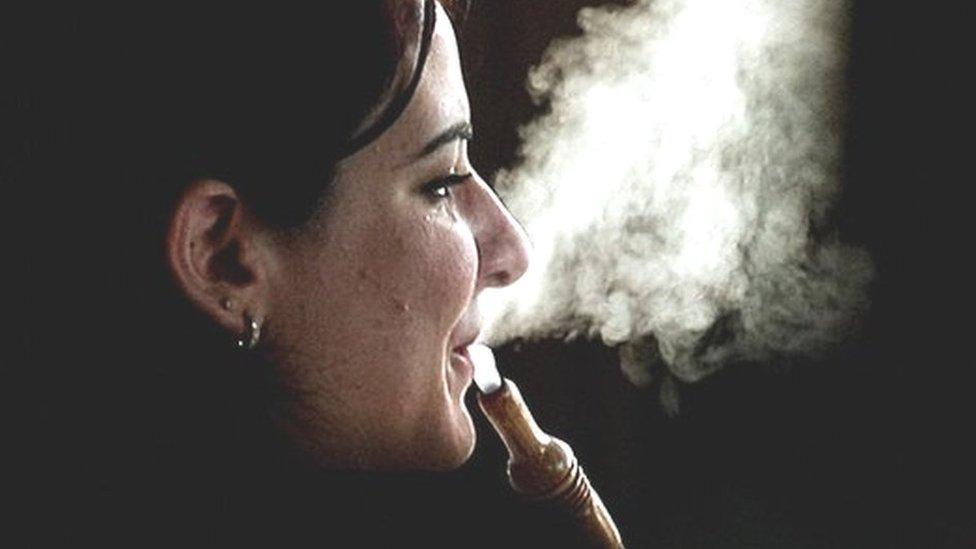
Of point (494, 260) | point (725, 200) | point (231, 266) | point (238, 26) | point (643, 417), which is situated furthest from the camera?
point (643, 417)

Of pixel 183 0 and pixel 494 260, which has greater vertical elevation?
pixel 183 0

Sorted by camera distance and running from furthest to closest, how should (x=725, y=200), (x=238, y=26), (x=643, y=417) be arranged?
1. (x=643, y=417)
2. (x=725, y=200)
3. (x=238, y=26)

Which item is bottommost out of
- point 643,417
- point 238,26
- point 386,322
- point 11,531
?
point 643,417

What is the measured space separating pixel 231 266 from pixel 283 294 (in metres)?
0.08

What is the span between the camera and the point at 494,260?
1.97 m

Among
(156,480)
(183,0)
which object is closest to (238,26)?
(183,0)

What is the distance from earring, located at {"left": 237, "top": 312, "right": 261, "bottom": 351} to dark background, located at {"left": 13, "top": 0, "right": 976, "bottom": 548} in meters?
1.20

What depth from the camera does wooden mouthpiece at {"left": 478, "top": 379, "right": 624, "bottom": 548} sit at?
77.9 inches

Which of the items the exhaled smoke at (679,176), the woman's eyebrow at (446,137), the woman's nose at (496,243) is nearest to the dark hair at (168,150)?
the woman's eyebrow at (446,137)

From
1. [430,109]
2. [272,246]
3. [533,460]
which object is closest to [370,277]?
[272,246]

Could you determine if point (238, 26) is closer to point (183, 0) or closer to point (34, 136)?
point (183, 0)

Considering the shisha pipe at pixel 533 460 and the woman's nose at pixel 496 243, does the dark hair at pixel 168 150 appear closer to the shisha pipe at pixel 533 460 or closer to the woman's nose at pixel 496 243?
the woman's nose at pixel 496 243

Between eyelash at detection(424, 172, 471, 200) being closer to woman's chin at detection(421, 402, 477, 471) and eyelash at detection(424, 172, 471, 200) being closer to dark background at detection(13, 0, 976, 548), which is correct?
woman's chin at detection(421, 402, 477, 471)

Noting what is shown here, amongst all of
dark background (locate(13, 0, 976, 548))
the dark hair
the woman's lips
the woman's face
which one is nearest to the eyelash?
the woman's face
